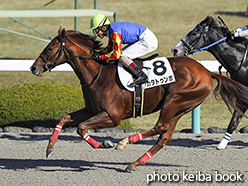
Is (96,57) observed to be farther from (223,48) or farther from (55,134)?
(223,48)

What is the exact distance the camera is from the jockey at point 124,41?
5.88m

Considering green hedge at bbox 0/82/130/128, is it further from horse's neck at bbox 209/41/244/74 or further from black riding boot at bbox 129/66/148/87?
black riding boot at bbox 129/66/148/87

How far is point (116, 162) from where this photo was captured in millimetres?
6492

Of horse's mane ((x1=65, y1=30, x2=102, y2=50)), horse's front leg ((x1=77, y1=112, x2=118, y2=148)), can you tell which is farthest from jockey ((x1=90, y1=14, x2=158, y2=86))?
horse's front leg ((x1=77, y1=112, x2=118, y2=148))

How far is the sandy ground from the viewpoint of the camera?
18.4 ft

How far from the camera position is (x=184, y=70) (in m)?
6.00

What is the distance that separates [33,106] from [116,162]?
254 cm

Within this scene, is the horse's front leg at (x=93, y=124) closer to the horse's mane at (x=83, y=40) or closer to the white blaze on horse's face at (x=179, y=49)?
the horse's mane at (x=83, y=40)

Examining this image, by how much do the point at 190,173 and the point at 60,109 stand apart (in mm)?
3278

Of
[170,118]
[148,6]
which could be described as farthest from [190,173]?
[148,6]

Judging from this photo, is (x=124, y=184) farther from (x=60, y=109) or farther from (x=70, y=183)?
(x=60, y=109)

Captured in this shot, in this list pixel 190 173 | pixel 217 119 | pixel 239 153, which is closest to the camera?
pixel 190 173

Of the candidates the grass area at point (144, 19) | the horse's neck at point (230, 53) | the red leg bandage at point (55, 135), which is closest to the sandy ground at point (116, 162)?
the red leg bandage at point (55, 135)

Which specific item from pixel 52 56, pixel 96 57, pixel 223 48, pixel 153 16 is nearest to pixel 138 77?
pixel 96 57
